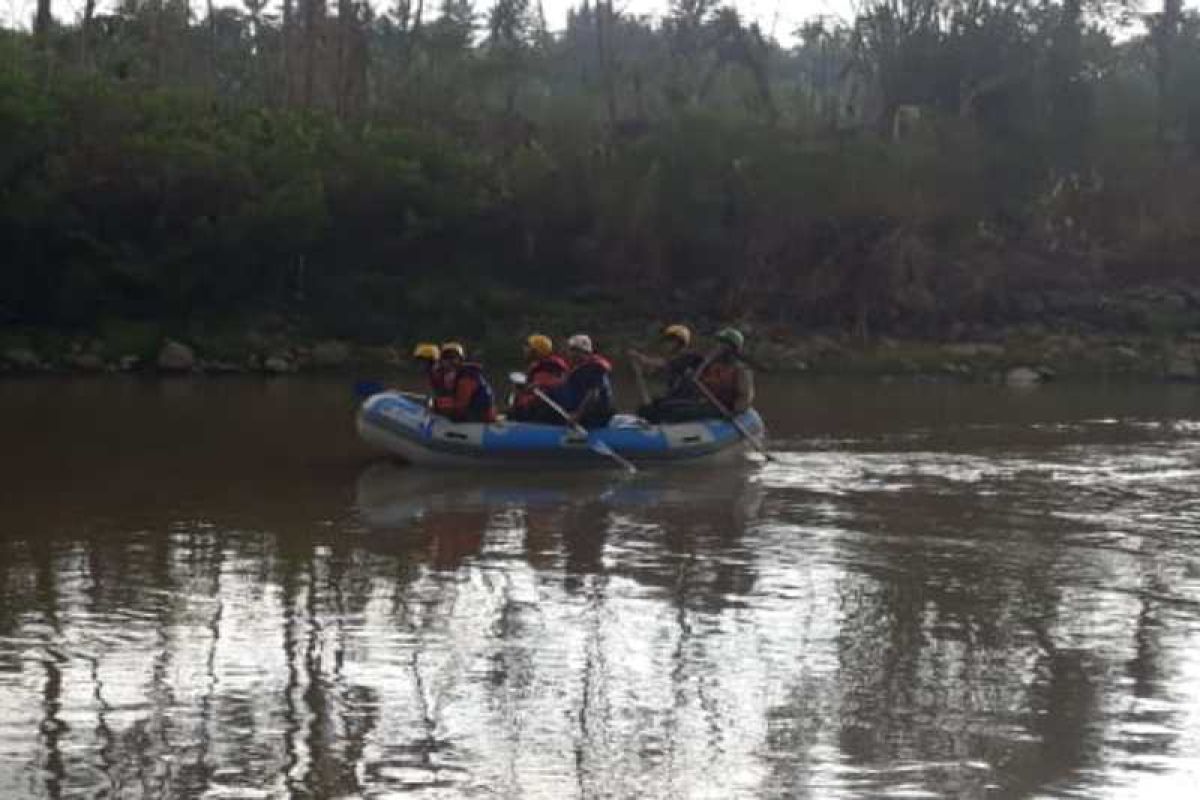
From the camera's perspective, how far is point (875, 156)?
114 ft

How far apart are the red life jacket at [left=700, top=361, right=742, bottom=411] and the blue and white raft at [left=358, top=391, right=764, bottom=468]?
0.60m

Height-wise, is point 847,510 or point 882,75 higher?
point 882,75

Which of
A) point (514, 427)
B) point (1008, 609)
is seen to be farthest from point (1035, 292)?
point (1008, 609)

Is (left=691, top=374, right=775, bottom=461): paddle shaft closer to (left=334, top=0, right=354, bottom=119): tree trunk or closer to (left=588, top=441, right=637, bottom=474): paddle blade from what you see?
(left=588, top=441, right=637, bottom=474): paddle blade

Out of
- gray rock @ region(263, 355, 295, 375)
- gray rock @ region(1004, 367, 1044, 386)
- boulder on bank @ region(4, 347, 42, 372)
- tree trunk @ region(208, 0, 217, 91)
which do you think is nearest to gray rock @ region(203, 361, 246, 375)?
gray rock @ region(263, 355, 295, 375)

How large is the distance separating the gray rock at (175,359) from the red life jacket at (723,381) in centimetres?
1345

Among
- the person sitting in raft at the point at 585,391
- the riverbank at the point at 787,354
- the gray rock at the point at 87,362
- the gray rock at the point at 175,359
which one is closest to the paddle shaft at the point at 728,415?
the person sitting in raft at the point at 585,391

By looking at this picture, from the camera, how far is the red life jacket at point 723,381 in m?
17.3

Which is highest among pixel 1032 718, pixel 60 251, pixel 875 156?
pixel 875 156

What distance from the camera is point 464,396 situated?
52.8 ft

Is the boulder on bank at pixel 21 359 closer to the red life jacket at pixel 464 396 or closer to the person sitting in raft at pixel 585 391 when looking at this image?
the red life jacket at pixel 464 396

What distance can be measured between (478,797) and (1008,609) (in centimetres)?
471

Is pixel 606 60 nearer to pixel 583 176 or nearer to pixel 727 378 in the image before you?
pixel 583 176

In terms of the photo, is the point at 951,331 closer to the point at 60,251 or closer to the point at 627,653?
the point at 60,251
